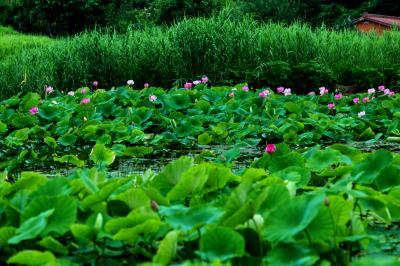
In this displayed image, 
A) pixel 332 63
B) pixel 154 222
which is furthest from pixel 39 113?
pixel 332 63

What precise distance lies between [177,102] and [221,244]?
132 inches

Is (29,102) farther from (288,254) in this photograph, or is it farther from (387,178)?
(288,254)

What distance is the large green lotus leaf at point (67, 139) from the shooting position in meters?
3.75

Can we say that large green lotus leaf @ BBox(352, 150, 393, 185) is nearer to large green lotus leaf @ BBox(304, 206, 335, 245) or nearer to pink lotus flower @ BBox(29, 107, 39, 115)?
large green lotus leaf @ BBox(304, 206, 335, 245)

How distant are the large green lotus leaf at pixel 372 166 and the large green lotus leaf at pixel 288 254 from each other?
60 centimetres

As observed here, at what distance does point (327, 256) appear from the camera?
4.92 ft

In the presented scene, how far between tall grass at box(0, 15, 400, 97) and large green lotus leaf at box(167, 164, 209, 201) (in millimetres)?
4624

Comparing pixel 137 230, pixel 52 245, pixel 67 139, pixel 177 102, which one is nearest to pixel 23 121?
pixel 67 139

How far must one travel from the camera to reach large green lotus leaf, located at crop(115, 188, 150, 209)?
1.68 metres

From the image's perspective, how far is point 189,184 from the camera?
1734mm

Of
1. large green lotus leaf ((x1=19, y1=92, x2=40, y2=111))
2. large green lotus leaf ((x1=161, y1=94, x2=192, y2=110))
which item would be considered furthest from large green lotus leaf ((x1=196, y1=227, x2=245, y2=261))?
large green lotus leaf ((x1=19, y1=92, x2=40, y2=111))

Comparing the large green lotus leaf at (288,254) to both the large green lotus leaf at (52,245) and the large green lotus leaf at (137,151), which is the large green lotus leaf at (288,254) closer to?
the large green lotus leaf at (52,245)

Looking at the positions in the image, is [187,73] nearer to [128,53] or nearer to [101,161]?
[128,53]

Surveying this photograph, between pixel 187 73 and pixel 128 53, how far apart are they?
672 mm
